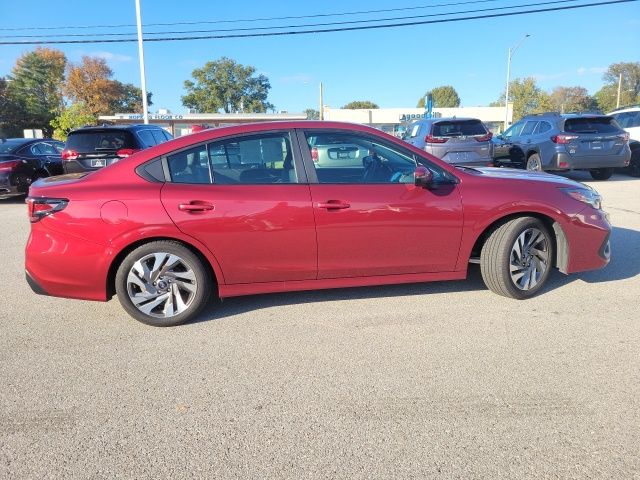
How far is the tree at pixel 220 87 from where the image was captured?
283ft

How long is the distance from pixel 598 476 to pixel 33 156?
41.2ft

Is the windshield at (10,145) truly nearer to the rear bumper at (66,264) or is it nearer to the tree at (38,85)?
the rear bumper at (66,264)

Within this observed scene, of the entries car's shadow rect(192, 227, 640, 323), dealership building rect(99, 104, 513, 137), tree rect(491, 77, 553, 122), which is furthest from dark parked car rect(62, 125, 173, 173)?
tree rect(491, 77, 553, 122)

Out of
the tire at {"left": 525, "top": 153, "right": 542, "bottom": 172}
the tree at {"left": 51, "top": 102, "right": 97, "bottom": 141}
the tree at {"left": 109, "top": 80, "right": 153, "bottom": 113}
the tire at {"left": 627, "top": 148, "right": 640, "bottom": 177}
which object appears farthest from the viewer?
the tree at {"left": 109, "top": 80, "right": 153, "bottom": 113}

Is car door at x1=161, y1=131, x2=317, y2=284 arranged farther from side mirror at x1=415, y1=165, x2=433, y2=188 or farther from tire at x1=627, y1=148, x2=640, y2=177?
tire at x1=627, y1=148, x2=640, y2=177

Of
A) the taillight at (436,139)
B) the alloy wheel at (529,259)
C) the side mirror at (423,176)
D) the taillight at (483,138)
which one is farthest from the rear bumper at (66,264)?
the taillight at (483,138)

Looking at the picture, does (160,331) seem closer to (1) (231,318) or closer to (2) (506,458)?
(1) (231,318)

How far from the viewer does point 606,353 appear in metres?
3.29

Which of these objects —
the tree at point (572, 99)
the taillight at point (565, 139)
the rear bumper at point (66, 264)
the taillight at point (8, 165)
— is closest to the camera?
the rear bumper at point (66, 264)

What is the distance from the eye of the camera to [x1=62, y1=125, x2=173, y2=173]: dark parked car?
32.0ft

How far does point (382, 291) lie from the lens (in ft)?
15.0

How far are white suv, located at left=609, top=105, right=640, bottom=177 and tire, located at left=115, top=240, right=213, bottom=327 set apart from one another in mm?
13886

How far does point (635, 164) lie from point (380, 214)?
13181mm

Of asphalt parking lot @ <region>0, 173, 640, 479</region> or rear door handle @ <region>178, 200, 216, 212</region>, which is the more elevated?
rear door handle @ <region>178, 200, 216, 212</region>
